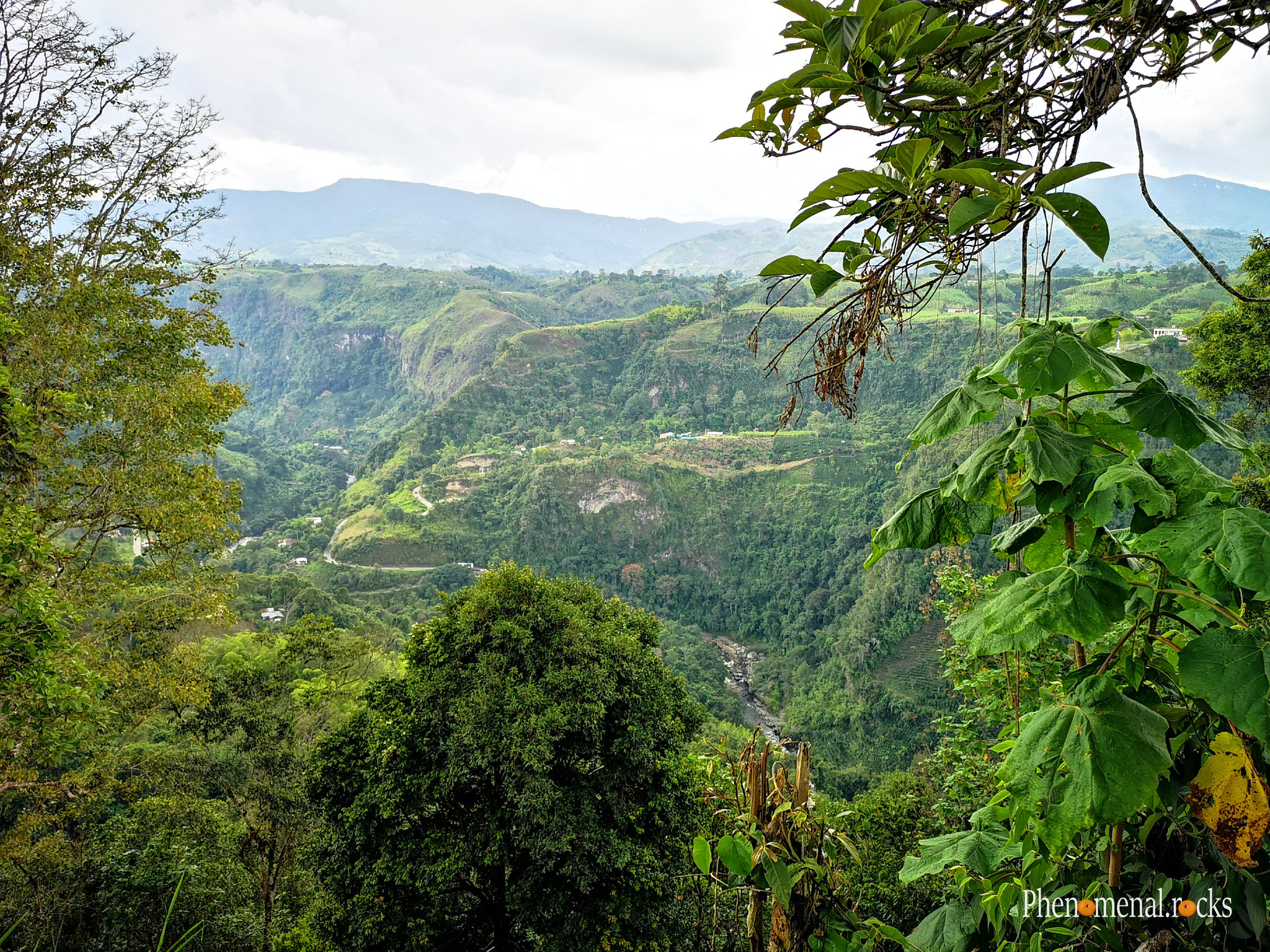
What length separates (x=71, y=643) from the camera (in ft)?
14.8

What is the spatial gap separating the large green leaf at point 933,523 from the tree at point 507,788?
541 cm

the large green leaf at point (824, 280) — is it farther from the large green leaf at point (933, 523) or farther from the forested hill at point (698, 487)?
the forested hill at point (698, 487)

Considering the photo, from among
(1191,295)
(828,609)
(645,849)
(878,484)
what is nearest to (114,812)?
(645,849)

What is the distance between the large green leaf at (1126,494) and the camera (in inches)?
28.1

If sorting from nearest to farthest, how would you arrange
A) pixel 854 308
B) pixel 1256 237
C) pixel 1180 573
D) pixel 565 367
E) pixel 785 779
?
pixel 1180 573 → pixel 854 308 → pixel 785 779 → pixel 1256 237 → pixel 565 367

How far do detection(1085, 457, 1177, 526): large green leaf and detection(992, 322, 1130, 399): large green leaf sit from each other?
112mm

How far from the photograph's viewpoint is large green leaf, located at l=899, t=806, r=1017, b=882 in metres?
1.07

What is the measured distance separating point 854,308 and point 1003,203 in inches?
19.7

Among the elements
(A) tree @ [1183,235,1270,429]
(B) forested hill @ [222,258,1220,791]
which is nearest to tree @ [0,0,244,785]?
(A) tree @ [1183,235,1270,429]

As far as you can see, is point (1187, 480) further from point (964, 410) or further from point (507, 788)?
point (507, 788)

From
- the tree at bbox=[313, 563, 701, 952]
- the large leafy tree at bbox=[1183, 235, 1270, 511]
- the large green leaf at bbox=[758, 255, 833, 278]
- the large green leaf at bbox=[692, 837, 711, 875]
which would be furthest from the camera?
the large leafy tree at bbox=[1183, 235, 1270, 511]

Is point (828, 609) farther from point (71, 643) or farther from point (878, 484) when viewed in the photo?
point (71, 643)

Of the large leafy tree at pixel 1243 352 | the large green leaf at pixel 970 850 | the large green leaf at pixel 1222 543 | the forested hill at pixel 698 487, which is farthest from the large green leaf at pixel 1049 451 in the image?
the forested hill at pixel 698 487

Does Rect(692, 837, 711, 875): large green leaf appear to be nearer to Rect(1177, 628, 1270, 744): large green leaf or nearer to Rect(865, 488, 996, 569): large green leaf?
Rect(865, 488, 996, 569): large green leaf
